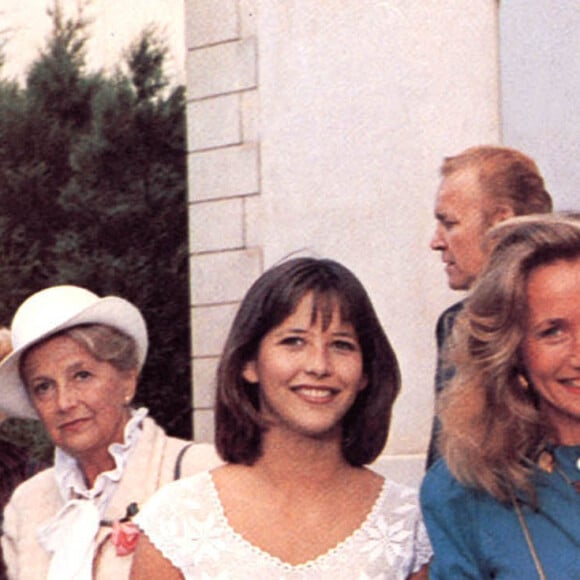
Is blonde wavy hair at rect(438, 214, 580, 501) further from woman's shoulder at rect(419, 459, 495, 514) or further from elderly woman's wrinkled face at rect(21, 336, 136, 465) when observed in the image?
elderly woman's wrinkled face at rect(21, 336, 136, 465)

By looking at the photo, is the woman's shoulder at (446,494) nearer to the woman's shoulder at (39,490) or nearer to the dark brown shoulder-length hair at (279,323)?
the dark brown shoulder-length hair at (279,323)

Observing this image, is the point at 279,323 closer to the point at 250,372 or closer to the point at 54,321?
the point at 250,372

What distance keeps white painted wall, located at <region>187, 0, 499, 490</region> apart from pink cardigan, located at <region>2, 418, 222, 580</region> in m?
2.68

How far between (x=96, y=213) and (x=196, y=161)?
7.79m

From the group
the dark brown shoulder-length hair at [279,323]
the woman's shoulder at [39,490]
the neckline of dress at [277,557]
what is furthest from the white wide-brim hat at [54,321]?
the neckline of dress at [277,557]

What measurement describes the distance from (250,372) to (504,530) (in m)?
0.74

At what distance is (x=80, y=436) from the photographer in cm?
412

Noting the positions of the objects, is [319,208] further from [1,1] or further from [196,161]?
[1,1]

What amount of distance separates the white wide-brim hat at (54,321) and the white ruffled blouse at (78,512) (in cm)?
22

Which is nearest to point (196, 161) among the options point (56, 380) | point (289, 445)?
point (56, 380)

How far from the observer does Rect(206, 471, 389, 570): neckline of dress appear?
331 centimetres

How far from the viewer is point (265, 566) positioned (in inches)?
130

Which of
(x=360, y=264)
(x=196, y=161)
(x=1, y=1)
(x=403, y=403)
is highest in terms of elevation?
(x=1, y=1)

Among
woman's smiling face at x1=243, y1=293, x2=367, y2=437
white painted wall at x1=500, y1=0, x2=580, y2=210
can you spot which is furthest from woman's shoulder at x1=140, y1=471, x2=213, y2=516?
white painted wall at x1=500, y1=0, x2=580, y2=210
